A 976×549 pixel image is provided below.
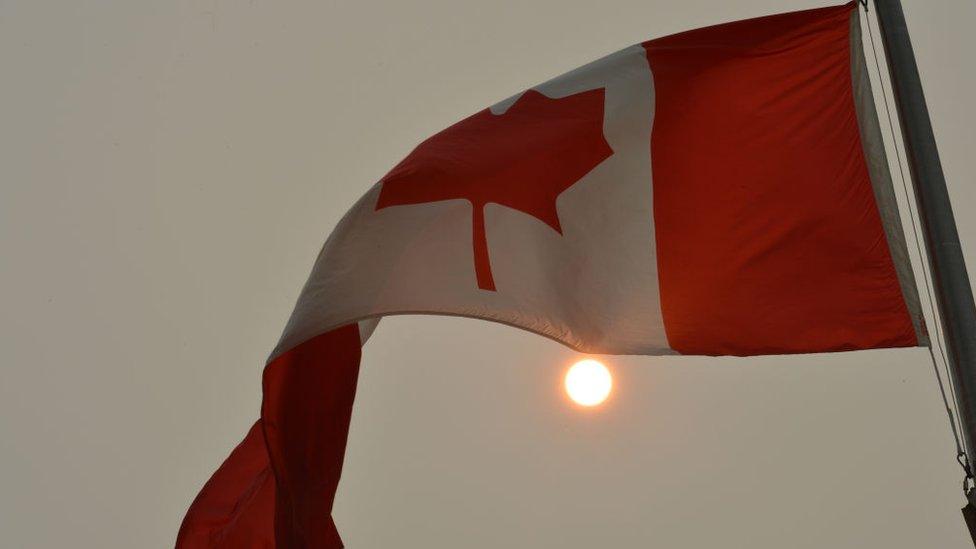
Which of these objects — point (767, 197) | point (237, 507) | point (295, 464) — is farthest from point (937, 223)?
point (237, 507)

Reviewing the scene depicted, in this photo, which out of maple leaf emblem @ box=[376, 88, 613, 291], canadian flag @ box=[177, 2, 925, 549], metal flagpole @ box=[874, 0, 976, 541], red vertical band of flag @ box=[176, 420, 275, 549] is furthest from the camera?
red vertical band of flag @ box=[176, 420, 275, 549]

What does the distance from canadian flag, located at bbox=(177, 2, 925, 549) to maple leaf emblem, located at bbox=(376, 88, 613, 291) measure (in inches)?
0.4

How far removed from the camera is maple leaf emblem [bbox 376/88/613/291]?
6324 mm

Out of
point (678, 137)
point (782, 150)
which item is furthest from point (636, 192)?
point (782, 150)

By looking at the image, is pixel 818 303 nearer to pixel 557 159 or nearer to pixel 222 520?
pixel 557 159

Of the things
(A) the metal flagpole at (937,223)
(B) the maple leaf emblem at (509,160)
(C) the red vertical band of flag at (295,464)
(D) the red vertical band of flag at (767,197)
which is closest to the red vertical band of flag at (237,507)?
(C) the red vertical band of flag at (295,464)

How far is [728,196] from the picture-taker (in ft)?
21.2

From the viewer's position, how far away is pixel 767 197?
6.37 metres

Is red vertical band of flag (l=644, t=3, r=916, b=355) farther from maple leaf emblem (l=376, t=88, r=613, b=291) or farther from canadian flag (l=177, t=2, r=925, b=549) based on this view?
maple leaf emblem (l=376, t=88, r=613, b=291)

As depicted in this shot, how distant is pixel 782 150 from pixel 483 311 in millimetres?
1882

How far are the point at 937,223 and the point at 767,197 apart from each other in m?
1.34

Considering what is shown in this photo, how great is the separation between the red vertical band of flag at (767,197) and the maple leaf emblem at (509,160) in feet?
1.36

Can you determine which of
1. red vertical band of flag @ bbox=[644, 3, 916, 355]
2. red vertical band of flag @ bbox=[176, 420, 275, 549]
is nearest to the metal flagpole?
red vertical band of flag @ bbox=[644, 3, 916, 355]

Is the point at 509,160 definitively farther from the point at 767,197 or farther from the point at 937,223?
the point at 937,223
